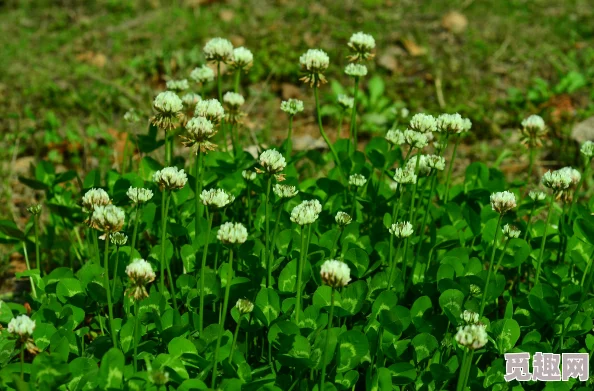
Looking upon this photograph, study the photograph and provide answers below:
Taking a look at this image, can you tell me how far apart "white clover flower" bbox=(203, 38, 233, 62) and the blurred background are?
143cm

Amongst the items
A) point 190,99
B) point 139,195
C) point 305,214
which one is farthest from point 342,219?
point 190,99

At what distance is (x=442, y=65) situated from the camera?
5.40m

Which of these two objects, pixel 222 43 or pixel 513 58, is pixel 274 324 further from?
pixel 513 58

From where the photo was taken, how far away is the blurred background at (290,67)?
15.4 feet

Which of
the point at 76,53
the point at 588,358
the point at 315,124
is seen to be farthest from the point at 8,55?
the point at 588,358

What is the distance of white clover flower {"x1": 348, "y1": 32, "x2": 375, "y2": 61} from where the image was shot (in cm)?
296

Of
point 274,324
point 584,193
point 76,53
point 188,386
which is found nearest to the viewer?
point 188,386

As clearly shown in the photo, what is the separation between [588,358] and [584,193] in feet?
6.04

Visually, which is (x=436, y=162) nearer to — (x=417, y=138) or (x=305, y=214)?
(x=417, y=138)

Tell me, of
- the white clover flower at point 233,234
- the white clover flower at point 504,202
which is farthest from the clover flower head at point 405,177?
the white clover flower at point 233,234

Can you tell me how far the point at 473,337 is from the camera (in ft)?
6.56

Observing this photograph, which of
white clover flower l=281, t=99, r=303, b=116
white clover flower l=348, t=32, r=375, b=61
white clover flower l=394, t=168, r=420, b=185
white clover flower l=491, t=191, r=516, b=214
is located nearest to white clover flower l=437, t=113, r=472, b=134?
white clover flower l=394, t=168, r=420, b=185
